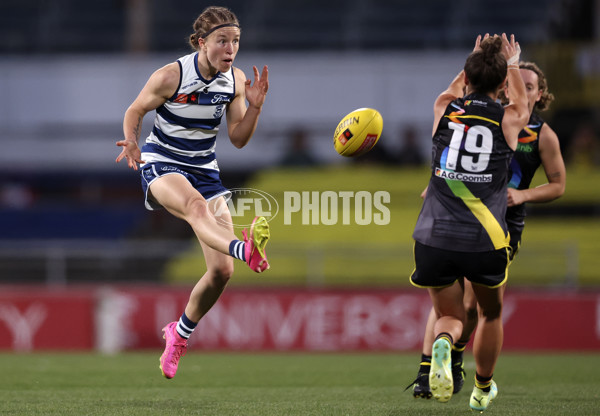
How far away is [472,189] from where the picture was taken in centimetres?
518

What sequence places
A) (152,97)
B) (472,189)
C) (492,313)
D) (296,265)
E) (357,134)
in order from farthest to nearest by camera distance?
(296,265) → (357,134) → (152,97) → (492,313) → (472,189)

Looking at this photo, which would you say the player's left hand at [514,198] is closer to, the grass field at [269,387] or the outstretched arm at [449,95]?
the outstretched arm at [449,95]

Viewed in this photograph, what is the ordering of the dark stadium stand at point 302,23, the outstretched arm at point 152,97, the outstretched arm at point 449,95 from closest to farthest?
the outstretched arm at point 449,95 < the outstretched arm at point 152,97 < the dark stadium stand at point 302,23

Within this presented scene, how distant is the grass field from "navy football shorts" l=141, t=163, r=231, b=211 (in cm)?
135

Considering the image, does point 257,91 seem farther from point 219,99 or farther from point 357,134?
point 357,134

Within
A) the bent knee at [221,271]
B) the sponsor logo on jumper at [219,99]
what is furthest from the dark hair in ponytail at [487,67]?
the bent knee at [221,271]

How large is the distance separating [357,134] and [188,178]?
3.83 feet

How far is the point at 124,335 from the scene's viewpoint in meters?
12.7

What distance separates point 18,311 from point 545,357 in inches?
272

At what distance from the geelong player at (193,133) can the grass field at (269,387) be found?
0.62m

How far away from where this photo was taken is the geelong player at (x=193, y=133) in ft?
19.8

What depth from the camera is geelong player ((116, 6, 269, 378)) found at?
604 cm

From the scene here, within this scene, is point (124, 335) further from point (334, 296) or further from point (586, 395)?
point (586, 395)

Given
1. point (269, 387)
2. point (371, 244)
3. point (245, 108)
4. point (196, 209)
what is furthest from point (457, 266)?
point (371, 244)
